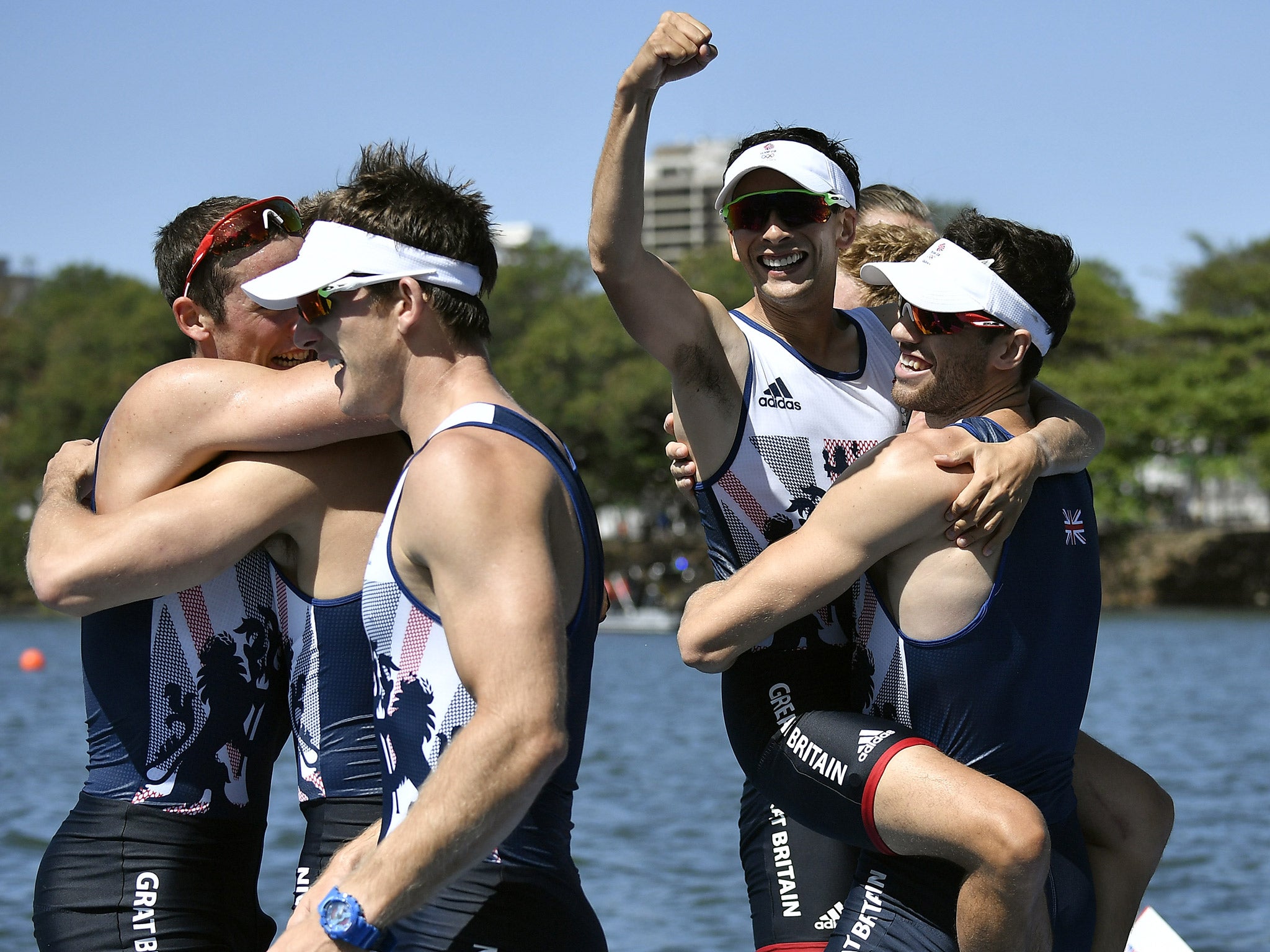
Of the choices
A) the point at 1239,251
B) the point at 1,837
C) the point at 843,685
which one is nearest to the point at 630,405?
the point at 1239,251

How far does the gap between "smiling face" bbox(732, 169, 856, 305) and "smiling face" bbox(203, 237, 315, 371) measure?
4.13 feet

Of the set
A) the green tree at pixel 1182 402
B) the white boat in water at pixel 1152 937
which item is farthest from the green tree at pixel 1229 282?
the white boat in water at pixel 1152 937

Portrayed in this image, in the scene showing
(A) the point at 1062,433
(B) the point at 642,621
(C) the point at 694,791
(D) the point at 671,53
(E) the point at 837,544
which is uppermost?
(D) the point at 671,53

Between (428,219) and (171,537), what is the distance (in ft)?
2.98

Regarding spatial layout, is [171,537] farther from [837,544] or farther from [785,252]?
[785,252]

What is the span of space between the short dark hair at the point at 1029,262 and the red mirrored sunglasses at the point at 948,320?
11 centimetres

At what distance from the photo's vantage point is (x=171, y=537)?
9.98 feet

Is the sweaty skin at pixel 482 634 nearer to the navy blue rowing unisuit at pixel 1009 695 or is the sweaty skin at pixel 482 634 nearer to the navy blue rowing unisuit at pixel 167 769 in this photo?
the navy blue rowing unisuit at pixel 167 769

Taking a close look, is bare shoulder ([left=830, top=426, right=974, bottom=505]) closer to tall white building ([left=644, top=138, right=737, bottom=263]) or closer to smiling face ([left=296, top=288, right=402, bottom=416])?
smiling face ([left=296, top=288, right=402, bottom=416])

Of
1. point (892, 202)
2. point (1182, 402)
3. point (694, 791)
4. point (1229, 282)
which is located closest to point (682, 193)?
point (1229, 282)

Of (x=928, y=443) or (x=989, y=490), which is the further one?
(x=928, y=443)

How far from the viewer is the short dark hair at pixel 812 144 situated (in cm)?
404

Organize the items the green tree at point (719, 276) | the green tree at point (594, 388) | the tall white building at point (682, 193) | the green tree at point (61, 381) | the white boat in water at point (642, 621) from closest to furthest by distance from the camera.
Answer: the white boat in water at point (642, 621) < the green tree at point (594, 388) < the green tree at point (719, 276) < the green tree at point (61, 381) < the tall white building at point (682, 193)

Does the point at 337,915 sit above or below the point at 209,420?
below
